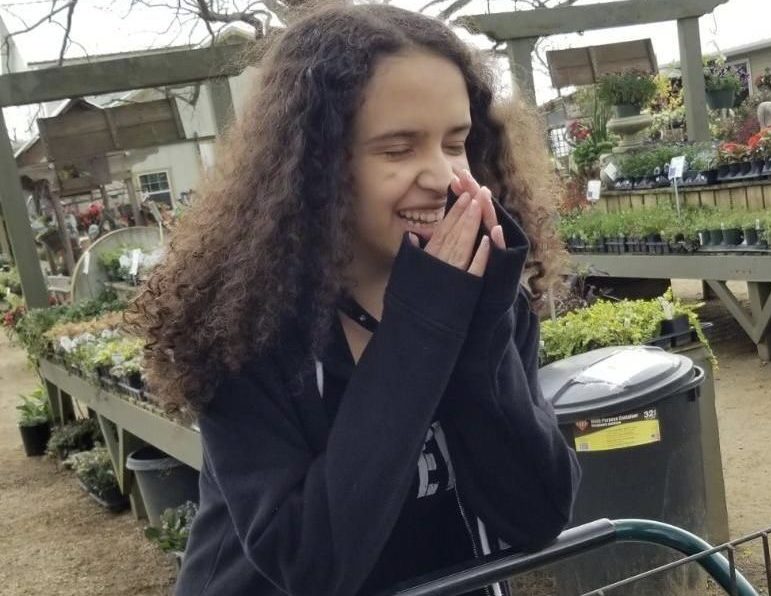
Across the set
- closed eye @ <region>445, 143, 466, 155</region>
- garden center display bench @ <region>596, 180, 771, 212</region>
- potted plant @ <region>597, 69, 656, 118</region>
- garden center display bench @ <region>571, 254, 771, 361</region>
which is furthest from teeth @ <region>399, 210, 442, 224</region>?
potted plant @ <region>597, 69, 656, 118</region>

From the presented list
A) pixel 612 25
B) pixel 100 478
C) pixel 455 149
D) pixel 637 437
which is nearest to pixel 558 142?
pixel 612 25

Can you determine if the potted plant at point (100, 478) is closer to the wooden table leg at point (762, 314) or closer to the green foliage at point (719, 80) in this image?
the wooden table leg at point (762, 314)

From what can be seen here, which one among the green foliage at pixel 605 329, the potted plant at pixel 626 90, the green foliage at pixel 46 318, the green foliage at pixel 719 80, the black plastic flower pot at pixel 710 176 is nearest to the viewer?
the green foliage at pixel 605 329

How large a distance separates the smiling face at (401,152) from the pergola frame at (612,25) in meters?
6.11

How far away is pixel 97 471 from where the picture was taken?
616 centimetres

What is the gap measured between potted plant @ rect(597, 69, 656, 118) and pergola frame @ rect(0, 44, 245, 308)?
4.13 m

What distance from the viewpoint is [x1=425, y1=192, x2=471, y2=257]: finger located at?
41.4 inches

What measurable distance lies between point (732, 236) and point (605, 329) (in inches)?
143

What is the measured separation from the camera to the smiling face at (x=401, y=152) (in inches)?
43.6

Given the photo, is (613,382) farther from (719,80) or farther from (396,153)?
(719,80)

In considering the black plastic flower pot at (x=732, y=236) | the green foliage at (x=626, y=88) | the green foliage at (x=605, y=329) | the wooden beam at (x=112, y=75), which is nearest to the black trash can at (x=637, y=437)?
the green foliage at (x=605, y=329)

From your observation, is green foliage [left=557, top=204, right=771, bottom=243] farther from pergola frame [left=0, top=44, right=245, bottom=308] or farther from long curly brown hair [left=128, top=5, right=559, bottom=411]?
long curly brown hair [left=128, top=5, right=559, bottom=411]

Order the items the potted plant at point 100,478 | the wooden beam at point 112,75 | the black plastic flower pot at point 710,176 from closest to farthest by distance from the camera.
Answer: the potted plant at point 100,478
the wooden beam at point 112,75
the black plastic flower pot at point 710,176

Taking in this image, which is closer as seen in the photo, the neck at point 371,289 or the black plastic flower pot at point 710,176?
the neck at point 371,289
